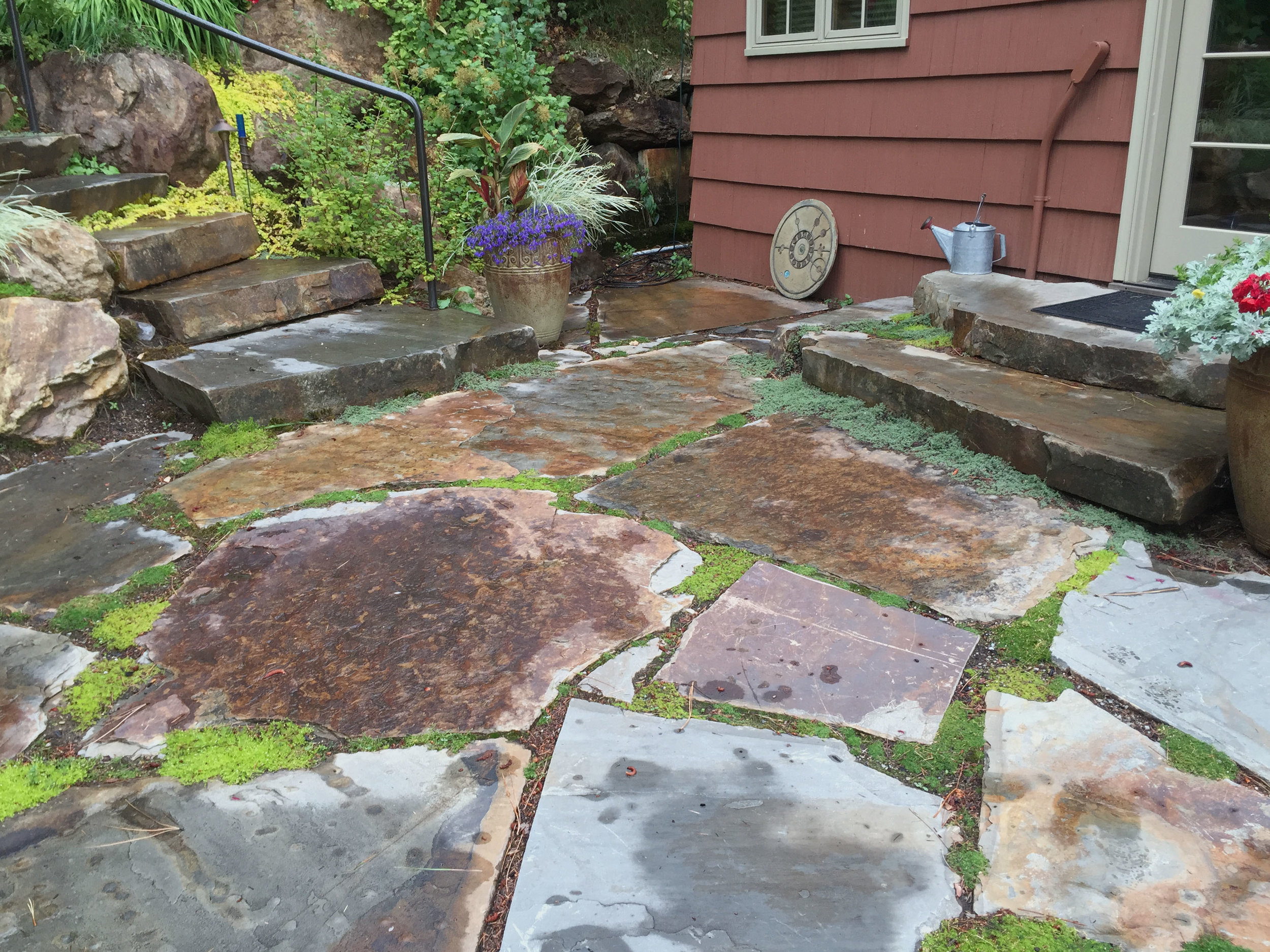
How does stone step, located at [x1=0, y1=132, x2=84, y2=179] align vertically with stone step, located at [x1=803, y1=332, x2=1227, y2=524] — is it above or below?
above

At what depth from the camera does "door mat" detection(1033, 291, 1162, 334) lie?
2.94 m

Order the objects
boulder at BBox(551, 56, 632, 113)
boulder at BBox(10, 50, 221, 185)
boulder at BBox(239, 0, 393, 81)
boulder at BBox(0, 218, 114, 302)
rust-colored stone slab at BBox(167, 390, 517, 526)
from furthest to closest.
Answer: boulder at BBox(551, 56, 632, 113) < boulder at BBox(239, 0, 393, 81) < boulder at BBox(10, 50, 221, 185) < boulder at BBox(0, 218, 114, 302) < rust-colored stone slab at BBox(167, 390, 517, 526)

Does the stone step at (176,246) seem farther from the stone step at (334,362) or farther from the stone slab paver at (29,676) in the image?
the stone slab paver at (29,676)

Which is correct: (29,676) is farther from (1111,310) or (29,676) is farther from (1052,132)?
(1052,132)

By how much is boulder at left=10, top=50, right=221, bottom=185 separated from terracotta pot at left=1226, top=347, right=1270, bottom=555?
4.36 metres

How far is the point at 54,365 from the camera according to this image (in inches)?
113

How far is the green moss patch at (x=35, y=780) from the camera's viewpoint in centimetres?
140

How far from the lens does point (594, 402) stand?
11.1 feet

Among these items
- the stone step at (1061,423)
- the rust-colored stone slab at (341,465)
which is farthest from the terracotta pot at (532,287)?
the stone step at (1061,423)

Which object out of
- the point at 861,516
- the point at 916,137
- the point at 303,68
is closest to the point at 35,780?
the point at 861,516

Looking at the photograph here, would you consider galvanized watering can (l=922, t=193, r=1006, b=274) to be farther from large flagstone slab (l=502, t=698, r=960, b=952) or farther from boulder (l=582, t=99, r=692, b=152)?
large flagstone slab (l=502, t=698, r=960, b=952)

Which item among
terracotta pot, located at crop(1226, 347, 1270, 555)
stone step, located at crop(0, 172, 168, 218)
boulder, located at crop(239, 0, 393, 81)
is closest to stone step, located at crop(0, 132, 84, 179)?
stone step, located at crop(0, 172, 168, 218)

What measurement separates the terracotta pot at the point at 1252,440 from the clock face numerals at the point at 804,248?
3.05m

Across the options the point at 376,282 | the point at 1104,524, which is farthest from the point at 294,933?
the point at 376,282
